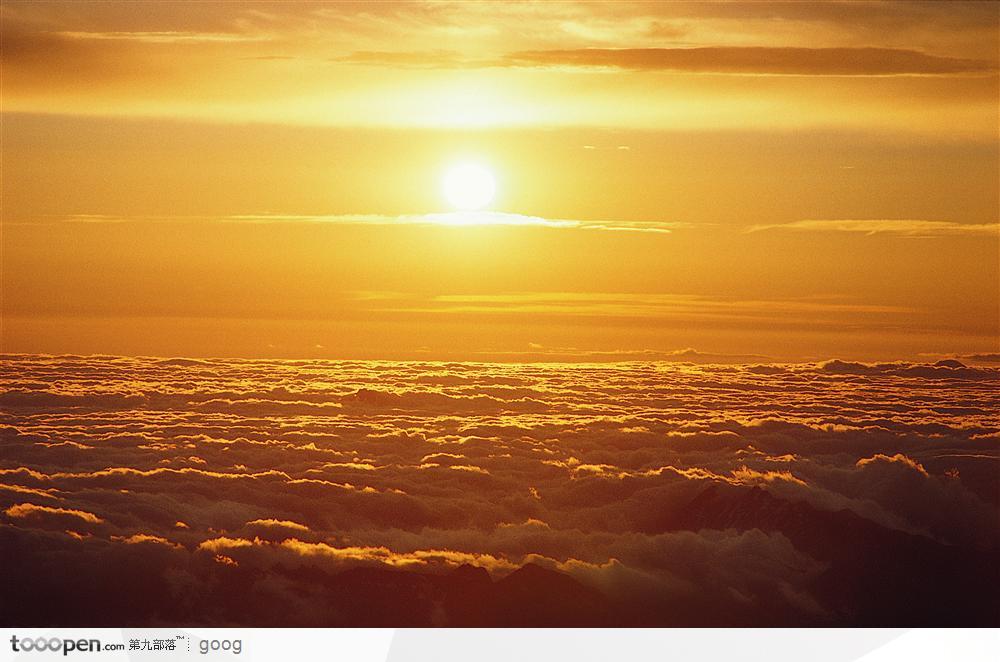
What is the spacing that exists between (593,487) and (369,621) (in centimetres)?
1662

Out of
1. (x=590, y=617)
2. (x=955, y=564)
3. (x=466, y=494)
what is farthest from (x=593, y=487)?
(x=955, y=564)

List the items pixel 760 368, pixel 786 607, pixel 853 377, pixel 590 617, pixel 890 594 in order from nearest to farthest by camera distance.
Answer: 1. pixel 590 617
2. pixel 786 607
3. pixel 853 377
4. pixel 760 368
5. pixel 890 594

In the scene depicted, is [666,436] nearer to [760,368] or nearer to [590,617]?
[760,368]

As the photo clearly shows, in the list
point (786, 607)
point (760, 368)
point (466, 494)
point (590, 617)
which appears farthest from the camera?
point (760, 368)

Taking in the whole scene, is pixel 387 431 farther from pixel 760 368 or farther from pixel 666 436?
pixel 760 368

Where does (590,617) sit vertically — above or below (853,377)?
below

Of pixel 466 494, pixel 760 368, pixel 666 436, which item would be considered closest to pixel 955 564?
pixel 760 368

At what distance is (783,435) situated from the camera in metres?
54.5

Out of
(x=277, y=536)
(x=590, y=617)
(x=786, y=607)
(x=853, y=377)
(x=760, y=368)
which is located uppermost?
(x=760, y=368)

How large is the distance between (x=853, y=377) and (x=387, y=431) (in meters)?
23.0

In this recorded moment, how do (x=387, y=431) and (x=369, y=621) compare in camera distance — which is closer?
(x=387, y=431)
